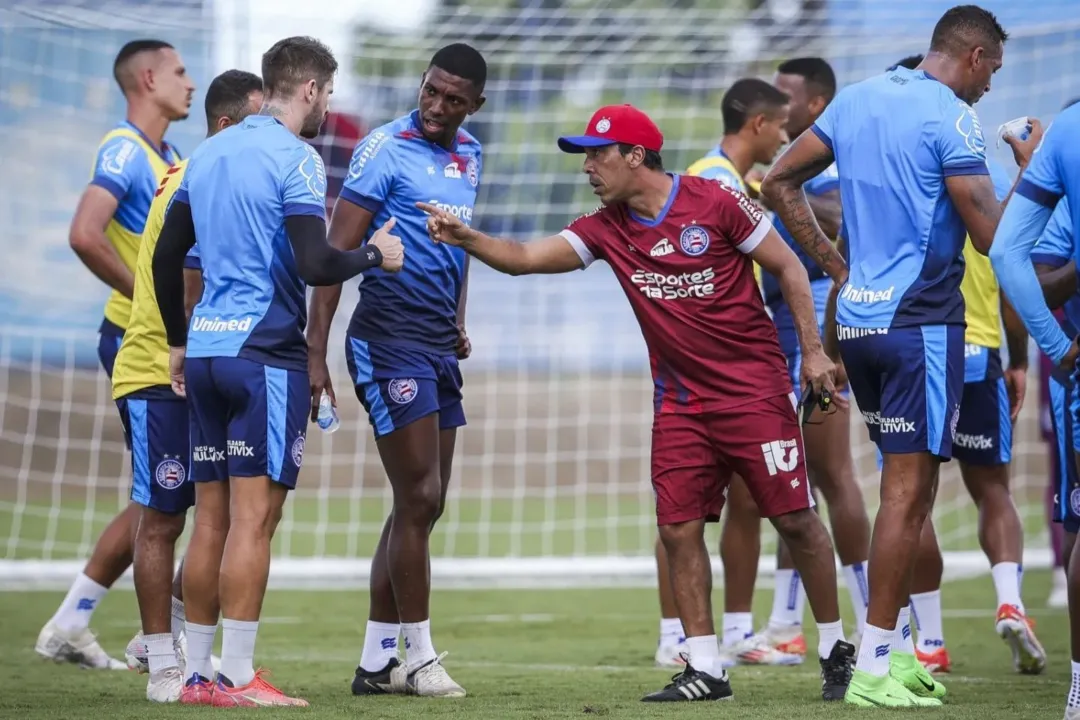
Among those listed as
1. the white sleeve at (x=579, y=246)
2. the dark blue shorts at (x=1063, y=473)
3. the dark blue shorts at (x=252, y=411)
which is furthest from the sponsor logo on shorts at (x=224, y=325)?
the dark blue shorts at (x=1063, y=473)

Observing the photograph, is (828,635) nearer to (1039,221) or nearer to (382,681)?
(382,681)

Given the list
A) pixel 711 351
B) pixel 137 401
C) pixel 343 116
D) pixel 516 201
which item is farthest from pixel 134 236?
pixel 516 201

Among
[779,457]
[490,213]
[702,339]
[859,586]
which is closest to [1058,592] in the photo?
[859,586]

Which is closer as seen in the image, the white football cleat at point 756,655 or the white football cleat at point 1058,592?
the white football cleat at point 756,655

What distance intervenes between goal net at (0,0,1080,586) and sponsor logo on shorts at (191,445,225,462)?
5.66m

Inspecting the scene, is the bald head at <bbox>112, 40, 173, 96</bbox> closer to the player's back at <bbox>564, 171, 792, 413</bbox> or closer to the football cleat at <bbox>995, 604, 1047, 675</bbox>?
the player's back at <bbox>564, 171, 792, 413</bbox>

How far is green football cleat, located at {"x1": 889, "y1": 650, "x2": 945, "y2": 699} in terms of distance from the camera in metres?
5.47

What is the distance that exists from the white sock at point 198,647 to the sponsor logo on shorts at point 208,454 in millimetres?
A: 628

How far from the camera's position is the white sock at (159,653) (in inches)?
235

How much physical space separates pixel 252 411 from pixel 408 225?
1155 mm

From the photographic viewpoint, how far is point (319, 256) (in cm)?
534

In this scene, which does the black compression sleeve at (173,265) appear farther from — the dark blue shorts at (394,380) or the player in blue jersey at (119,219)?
the player in blue jersey at (119,219)

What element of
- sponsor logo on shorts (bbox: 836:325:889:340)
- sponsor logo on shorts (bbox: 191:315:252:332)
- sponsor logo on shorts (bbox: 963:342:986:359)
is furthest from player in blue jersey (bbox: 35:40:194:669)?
sponsor logo on shorts (bbox: 963:342:986:359)

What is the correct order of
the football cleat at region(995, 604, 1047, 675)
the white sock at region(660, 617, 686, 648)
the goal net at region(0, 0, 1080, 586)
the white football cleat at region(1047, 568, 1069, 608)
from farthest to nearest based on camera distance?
the goal net at region(0, 0, 1080, 586)
the white football cleat at region(1047, 568, 1069, 608)
the white sock at region(660, 617, 686, 648)
the football cleat at region(995, 604, 1047, 675)
